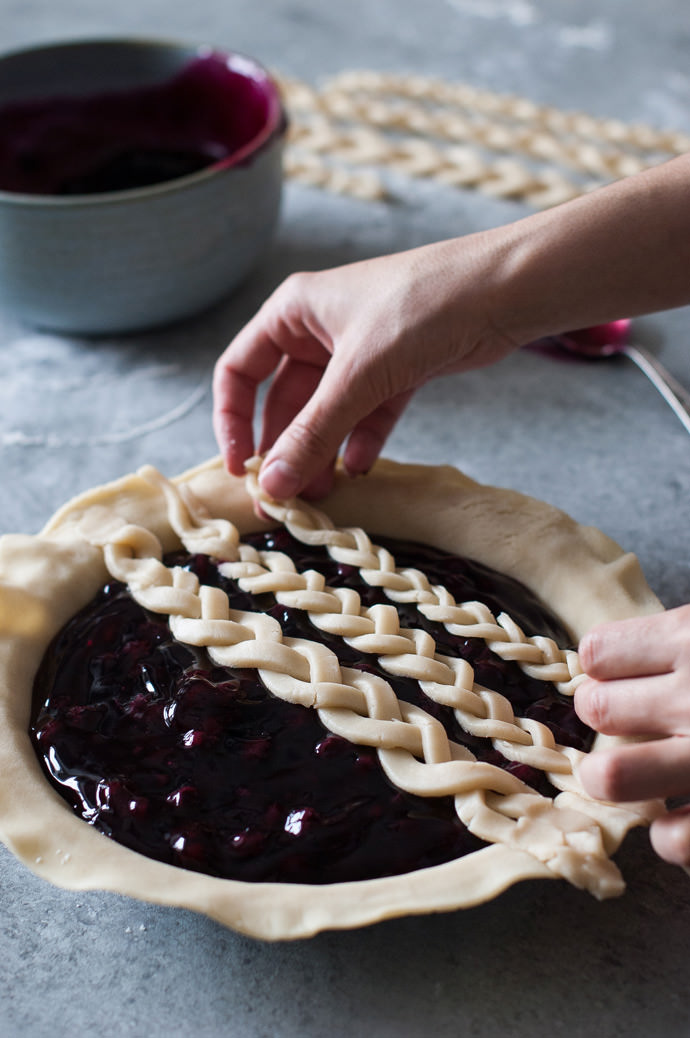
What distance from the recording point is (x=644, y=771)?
978mm

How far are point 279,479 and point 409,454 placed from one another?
0.56m

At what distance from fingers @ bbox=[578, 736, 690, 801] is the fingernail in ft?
1.91

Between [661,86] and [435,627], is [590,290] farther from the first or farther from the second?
[661,86]

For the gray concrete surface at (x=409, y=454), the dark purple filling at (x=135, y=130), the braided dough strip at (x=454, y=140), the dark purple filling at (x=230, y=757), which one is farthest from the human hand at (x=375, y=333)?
the braided dough strip at (x=454, y=140)

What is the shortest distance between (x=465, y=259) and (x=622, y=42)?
2.36m

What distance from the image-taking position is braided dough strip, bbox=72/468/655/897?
1009 mm

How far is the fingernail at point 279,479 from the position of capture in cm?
136

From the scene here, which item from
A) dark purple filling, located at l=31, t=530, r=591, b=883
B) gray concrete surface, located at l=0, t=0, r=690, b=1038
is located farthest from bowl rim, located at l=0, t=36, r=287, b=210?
dark purple filling, located at l=31, t=530, r=591, b=883

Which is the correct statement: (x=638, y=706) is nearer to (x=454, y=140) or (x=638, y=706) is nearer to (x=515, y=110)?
(x=454, y=140)

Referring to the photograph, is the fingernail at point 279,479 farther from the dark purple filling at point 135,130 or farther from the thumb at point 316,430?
the dark purple filling at point 135,130

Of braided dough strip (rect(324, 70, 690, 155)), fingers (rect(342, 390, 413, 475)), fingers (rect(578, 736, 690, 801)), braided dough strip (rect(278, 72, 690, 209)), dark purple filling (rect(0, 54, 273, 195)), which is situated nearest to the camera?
fingers (rect(578, 736, 690, 801))

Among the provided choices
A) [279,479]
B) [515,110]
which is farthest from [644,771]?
[515,110]

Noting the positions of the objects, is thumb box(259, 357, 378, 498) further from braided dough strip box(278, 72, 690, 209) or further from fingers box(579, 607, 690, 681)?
braided dough strip box(278, 72, 690, 209)

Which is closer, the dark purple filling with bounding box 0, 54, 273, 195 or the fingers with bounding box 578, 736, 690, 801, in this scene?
the fingers with bounding box 578, 736, 690, 801
